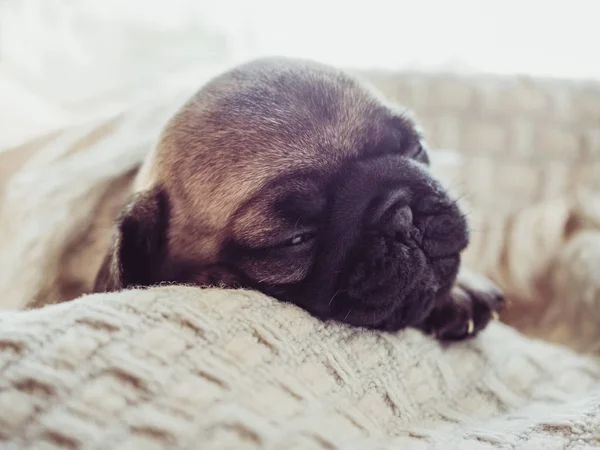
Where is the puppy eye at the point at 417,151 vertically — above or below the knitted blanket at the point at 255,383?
above

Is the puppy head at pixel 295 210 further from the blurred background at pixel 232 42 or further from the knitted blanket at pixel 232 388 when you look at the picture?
the blurred background at pixel 232 42

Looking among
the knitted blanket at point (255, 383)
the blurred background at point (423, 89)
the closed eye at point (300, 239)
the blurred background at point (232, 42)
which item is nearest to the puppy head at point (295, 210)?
the closed eye at point (300, 239)

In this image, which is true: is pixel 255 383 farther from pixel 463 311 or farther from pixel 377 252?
pixel 463 311

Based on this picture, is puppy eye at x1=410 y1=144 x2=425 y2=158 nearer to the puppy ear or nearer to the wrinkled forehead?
the wrinkled forehead

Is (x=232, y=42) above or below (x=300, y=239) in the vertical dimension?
above

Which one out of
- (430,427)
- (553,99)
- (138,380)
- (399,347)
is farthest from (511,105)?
(138,380)

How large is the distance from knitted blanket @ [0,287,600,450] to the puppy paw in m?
0.17

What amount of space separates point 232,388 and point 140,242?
2.13 ft

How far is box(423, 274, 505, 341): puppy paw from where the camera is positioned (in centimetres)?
126

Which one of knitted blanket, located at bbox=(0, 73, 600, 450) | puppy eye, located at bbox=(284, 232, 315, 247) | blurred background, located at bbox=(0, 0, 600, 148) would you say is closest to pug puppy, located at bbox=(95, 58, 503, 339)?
puppy eye, located at bbox=(284, 232, 315, 247)

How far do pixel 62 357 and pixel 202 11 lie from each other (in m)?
2.74

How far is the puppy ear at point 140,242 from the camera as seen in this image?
1.23 meters

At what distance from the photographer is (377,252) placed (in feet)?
3.64

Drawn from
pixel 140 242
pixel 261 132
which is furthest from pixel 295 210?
pixel 140 242
